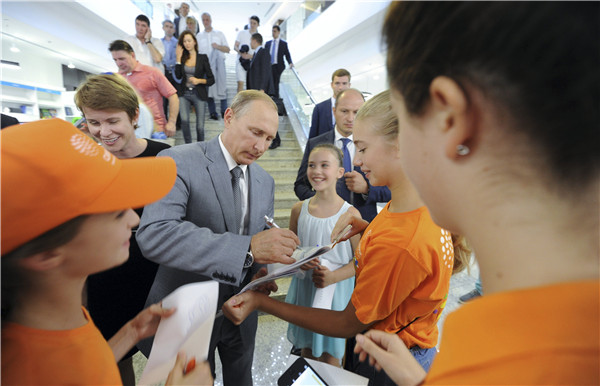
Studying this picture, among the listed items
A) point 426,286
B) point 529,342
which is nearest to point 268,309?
point 426,286

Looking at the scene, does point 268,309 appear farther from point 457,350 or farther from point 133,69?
point 133,69

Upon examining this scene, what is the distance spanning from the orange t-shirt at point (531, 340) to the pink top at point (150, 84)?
321cm

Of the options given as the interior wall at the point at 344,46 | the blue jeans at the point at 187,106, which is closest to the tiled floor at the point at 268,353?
the blue jeans at the point at 187,106

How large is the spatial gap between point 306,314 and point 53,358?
798 millimetres

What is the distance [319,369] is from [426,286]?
17.4 inches

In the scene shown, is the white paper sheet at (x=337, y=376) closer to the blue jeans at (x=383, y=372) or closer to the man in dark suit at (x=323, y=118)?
the blue jeans at (x=383, y=372)

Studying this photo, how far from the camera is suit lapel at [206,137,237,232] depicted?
129cm

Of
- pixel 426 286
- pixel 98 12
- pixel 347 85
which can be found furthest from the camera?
pixel 98 12

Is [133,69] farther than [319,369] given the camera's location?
Yes

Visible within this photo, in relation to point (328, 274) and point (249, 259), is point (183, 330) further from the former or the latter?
point (328, 274)

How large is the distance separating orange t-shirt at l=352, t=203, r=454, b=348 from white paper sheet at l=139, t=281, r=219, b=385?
0.50 m

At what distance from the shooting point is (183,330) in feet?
2.30

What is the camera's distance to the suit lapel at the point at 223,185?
4.24ft

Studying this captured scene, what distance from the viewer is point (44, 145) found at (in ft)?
1.54
